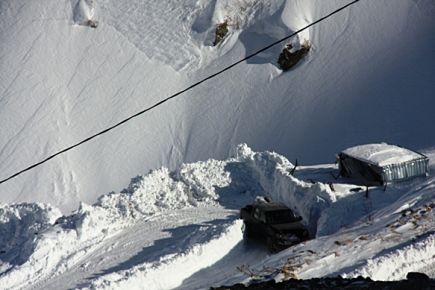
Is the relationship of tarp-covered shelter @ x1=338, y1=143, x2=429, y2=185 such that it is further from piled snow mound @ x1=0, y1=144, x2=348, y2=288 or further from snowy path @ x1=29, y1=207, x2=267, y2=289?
snowy path @ x1=29, y1=207, x2=267, y2=289

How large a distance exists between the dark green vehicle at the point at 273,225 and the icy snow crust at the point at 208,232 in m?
0.37

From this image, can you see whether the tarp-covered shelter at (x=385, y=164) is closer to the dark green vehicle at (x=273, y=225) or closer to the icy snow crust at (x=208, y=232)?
the icy snow crust at (x=208, y=232)

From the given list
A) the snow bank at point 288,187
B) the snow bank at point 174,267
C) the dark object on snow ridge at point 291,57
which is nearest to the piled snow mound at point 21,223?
the snow bank at point 174,267

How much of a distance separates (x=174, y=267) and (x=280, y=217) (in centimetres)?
298

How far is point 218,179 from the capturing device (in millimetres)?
23750

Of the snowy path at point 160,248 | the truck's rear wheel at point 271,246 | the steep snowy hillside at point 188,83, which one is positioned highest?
the steep snowy hillside at point 188,83

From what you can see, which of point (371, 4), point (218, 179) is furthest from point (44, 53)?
point (371, 4)

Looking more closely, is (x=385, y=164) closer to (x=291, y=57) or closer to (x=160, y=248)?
(x=160, y=248)

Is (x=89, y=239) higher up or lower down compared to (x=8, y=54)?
lower down

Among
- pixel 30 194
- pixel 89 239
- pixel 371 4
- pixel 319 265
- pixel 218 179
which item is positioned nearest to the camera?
pixel 319 265

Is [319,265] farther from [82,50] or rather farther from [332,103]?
[82,50]

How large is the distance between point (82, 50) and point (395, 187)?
16.6m

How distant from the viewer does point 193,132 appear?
28391mm

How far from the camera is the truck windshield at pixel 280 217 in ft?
60.6
